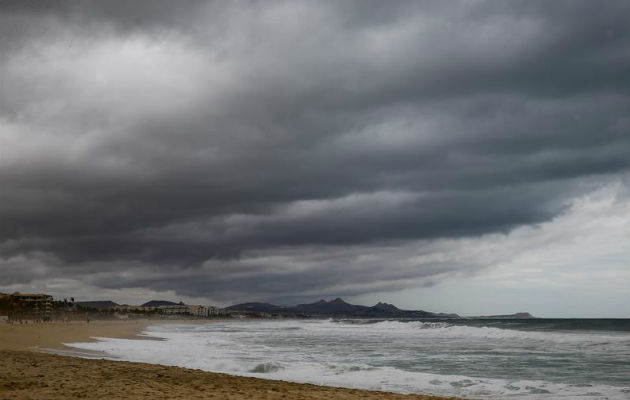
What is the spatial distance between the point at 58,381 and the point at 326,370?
34.0 feet

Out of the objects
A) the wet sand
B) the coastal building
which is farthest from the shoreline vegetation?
the coastal building

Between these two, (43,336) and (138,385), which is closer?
(138,385)

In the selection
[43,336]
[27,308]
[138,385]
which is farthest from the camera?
[27,308]

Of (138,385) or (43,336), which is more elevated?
(138,385)

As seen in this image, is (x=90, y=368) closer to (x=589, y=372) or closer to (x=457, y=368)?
(x=457, y=368)

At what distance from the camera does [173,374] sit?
17.5m

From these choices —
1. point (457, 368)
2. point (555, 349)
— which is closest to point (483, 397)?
point (457, 368)

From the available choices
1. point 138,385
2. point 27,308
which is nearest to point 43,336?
point 138,385

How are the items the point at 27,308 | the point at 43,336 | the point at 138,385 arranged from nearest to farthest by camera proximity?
the point at 138,385 → the point at 43,336 → the point at 27,308

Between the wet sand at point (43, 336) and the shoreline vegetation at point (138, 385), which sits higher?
the shoreline vegetation at point (138, 385)

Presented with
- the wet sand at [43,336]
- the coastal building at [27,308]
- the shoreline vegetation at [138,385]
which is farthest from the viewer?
the coastal building at [27,308]

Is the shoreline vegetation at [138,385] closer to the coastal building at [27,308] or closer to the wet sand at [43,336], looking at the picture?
the wet sand at [43,336]

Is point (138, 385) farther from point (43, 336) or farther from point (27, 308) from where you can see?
point (27, 308)

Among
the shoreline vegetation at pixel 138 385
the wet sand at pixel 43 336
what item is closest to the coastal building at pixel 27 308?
the wet sand at pixel 43 336
